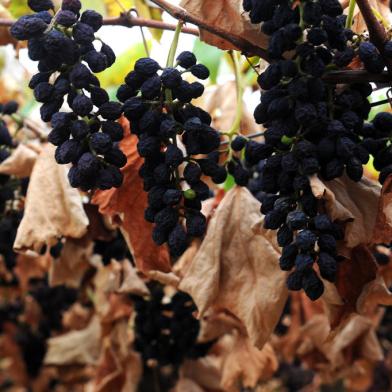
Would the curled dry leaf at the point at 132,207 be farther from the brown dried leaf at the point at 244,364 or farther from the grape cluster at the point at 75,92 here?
the brown dried leaf at the point at 244,364

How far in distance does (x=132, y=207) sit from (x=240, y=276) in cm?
22

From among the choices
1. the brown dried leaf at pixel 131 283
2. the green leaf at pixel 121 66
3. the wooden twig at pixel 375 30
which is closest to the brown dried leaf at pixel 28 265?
the brown dried leaf at pixel 131 283

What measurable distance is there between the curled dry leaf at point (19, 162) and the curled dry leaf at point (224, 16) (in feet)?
1.69

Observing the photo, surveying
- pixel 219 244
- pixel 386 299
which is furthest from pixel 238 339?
pixel 386 299

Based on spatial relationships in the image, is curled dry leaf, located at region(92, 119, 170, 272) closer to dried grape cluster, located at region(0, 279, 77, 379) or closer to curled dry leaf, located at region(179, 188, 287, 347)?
curled dry leaf, located at region(179, 188, 287, 347)

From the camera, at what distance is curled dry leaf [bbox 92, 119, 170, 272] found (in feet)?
3.78

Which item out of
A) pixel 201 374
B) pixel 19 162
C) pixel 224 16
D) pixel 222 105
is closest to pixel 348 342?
pixel 201 374

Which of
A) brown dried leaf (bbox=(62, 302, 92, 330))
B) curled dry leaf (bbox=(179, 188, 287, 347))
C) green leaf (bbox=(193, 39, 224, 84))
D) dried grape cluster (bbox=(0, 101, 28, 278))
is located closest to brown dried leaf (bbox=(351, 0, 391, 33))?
curled dry leaf (bbox=(179, 188, 287, 347))

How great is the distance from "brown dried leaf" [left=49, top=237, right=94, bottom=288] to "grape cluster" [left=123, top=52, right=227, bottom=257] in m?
0.58

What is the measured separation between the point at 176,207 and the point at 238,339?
29.4 inches

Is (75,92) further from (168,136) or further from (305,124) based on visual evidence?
(305,124)

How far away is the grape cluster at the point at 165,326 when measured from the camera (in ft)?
5.43

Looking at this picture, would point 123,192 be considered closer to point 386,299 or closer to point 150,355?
point 386,299

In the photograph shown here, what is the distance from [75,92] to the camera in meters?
0.93
